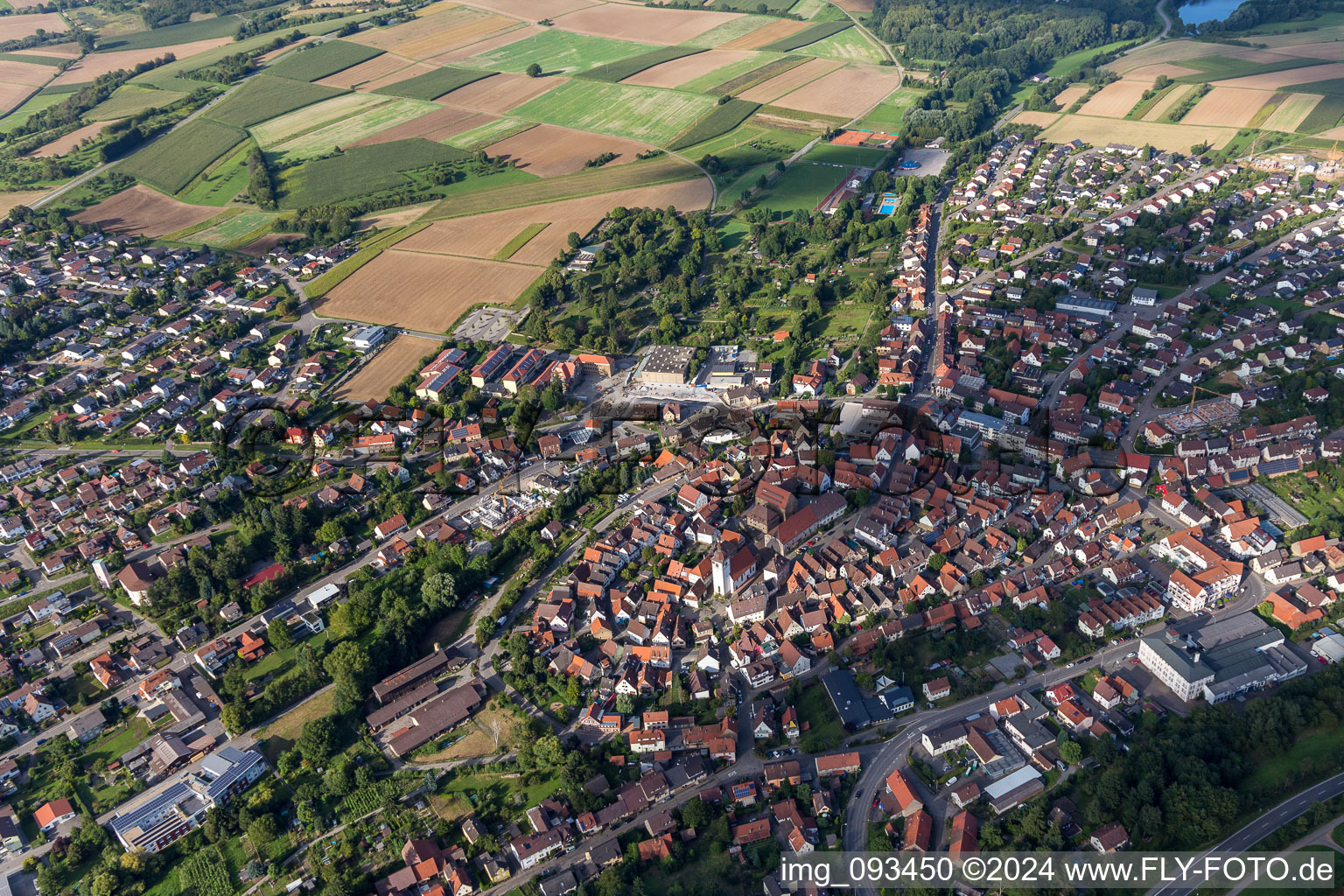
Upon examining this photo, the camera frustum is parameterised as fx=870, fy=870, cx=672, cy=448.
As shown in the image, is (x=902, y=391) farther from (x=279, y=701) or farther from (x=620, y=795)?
(x=279, y=701)

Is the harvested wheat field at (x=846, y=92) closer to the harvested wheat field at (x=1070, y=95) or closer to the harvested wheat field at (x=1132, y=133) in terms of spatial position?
the harvested wheat field at (x=1070, y=95)

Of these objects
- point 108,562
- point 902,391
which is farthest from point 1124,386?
point 108,562

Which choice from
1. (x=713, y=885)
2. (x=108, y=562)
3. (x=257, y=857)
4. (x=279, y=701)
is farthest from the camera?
(x=108, y=562)

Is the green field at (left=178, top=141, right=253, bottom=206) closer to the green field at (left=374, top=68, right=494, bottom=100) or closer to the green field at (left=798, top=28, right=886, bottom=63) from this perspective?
the green field at (left=374, top=68, right=494, bottom=100)

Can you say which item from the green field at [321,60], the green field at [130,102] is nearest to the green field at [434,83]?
the green field at [321,60]

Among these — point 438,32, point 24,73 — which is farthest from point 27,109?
point 438,32

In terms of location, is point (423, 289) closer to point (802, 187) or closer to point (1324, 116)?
point (802, 187)

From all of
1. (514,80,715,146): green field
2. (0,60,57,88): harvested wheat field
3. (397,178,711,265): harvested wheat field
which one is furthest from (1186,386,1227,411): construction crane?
(0,60,57,88): harvested wheat field
